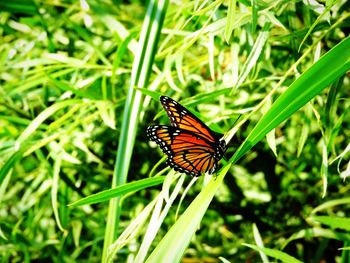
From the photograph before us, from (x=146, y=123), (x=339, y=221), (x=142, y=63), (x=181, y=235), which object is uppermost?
(x=146, y=123)

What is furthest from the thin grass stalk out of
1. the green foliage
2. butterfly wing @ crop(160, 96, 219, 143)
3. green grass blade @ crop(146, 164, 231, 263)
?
green grass blade @ crop(146, 164, 231, 263)

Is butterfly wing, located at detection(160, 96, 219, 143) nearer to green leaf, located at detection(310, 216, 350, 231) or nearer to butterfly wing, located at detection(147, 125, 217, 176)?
butterfly wing, located at detection(147, 125, 217, 176)

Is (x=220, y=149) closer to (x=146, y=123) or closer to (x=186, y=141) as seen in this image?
(x=186, y=141)

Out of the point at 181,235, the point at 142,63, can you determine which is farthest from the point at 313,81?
the point at 142,63

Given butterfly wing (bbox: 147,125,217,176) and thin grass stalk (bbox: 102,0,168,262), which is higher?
thin grass stalk (bbox: 102,0,168,262)

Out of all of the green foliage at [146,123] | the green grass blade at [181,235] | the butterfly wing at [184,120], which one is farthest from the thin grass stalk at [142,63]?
the green grass blade at [181,235]

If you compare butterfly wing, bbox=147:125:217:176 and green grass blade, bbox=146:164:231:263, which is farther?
butterfly wing, bbox=147:125:217:176

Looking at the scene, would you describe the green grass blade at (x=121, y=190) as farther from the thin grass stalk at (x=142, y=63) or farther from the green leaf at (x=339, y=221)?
the green leaf at (x=339, y=221)
